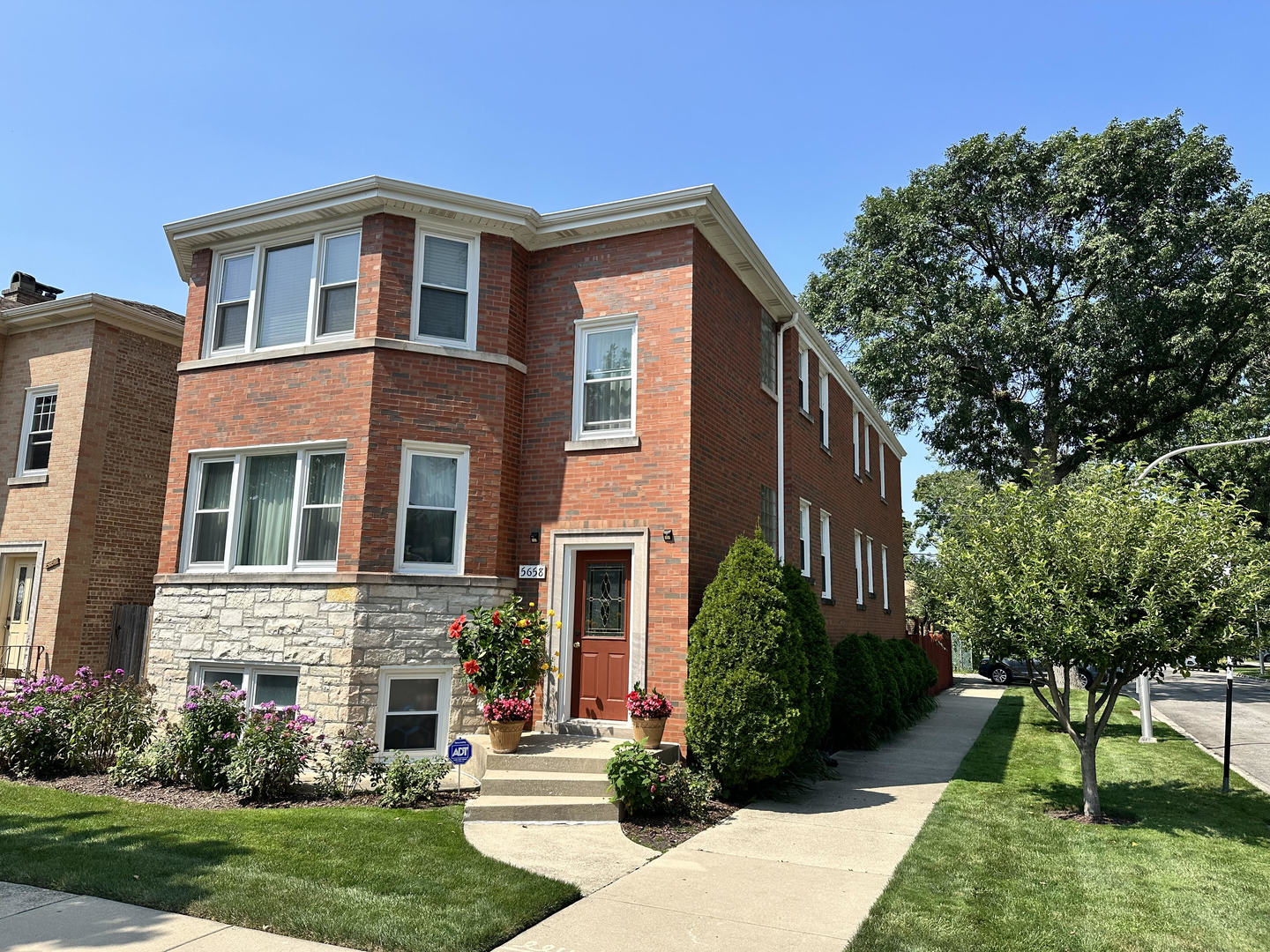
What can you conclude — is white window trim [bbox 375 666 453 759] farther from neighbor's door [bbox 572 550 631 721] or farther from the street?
the street

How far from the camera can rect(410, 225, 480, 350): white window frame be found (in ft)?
36.6

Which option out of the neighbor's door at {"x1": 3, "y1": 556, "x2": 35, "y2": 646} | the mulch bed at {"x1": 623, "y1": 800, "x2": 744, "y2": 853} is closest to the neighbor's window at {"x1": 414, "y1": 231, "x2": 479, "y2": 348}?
the mulch bed at {"x1": 623, "y1": 800, "x2": 744, "y2": 853}

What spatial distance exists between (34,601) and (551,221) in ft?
36.6

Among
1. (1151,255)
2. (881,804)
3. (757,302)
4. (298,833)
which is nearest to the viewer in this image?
(298,833)

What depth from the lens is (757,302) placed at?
13.4m

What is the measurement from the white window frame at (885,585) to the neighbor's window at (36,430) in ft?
62.0

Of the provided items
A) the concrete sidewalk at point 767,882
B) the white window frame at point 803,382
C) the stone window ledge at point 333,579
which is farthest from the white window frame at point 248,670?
the white window frame at point 803,382

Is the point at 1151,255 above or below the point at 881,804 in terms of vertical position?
above

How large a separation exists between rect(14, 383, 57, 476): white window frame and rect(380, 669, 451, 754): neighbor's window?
945cm

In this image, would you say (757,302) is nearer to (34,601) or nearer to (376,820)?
(376,820)

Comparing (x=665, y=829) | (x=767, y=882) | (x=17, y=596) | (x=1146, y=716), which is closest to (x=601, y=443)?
(x=665, y=829)

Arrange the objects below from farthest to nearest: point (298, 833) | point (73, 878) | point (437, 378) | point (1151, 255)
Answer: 1. point (1151, 255)
2. point (437, 378)
3. point (298, 833)
4. point (73, 878)

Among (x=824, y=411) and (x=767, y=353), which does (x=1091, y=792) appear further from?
(x=824, y=411)

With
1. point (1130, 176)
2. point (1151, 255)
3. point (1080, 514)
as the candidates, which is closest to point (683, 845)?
point (1080, 514)
